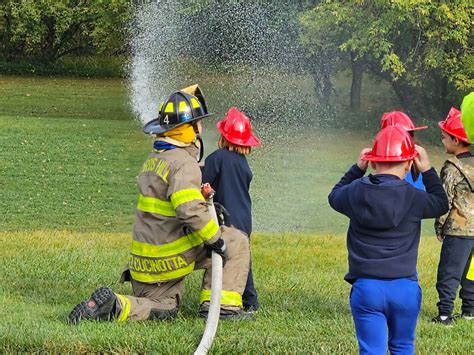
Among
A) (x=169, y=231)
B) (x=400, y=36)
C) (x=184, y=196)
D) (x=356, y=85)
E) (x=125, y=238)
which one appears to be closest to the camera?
(x=184, y=196)

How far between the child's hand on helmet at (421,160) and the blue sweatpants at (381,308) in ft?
1.83

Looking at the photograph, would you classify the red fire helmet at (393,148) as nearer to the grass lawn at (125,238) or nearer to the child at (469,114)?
the child at (469,114)

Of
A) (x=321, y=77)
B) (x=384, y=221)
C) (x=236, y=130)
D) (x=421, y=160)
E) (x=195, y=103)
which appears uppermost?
(x=195, y=103)

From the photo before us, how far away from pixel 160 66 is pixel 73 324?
19.7m

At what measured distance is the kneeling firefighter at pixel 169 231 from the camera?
4773 mm

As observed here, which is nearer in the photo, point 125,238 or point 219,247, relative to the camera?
point 219,247

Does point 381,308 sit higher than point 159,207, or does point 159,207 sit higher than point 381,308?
point 159,207

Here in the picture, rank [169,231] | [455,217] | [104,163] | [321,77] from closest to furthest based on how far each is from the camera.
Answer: [169,231], [455,217], [104,163], [321,77]

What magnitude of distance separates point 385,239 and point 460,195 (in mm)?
1627

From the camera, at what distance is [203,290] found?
529cm

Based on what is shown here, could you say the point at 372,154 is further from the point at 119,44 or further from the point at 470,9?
the point at 119,44

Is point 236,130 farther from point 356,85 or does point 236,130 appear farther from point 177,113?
point 356,85

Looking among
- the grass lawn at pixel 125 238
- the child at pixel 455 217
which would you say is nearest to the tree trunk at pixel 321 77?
the grass lawn at pixel 125 238

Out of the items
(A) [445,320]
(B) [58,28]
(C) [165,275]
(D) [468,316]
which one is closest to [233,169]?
(C) [165,275]
